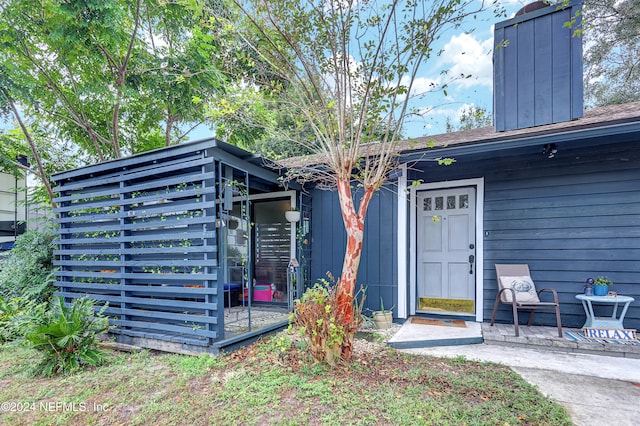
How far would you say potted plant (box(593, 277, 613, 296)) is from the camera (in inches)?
144

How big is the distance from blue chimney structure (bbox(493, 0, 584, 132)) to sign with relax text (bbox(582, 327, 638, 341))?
2625 mm

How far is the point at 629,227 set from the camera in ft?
12.4

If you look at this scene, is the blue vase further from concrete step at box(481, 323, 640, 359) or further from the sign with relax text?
concrete step at box(481, 323, 640, 359)

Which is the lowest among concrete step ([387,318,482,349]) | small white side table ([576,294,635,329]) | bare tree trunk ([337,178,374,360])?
concrete step ([387,318,482,349])

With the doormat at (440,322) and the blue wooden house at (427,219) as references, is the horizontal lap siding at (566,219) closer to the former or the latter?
the blue wooden house at (427,219)

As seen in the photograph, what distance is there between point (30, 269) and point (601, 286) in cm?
819

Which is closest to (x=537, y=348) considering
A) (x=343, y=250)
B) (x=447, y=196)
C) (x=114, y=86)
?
(x=447, y=196)

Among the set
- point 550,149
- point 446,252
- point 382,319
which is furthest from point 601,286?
point 382,319

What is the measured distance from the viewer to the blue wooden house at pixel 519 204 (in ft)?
12.5

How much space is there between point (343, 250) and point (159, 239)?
2643 mm

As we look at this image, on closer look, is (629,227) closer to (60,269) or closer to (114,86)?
(60,269)

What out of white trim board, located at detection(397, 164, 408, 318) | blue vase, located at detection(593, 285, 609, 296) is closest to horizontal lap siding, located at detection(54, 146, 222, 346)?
white trim board, located at detection(397, 164, 408, 318)

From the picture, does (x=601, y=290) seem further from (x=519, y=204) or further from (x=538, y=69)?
(x=538, y=69)

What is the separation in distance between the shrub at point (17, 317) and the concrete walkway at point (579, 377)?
4092 millimetres
